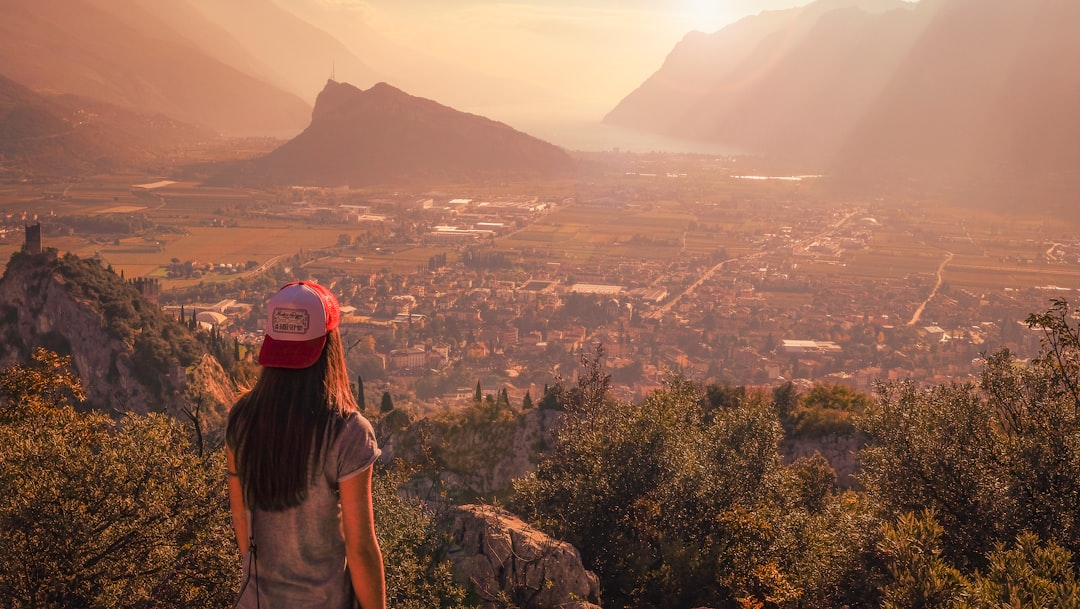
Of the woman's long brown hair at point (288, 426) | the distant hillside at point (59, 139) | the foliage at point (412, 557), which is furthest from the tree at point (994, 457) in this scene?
the distant hillside at point (59, 139)

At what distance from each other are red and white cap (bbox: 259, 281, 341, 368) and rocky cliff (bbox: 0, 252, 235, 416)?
124ft

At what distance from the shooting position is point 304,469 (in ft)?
12.3

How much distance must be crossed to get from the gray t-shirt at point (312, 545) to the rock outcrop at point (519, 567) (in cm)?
782

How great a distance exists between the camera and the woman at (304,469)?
3.71m

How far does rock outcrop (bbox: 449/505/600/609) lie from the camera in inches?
457

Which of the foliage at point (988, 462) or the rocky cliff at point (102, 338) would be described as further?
the rocky cliff at point (102, 338)

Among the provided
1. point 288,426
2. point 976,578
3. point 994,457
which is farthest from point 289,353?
point 994,457

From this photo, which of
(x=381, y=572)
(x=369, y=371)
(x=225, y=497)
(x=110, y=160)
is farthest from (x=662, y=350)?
(x=110, y=160)

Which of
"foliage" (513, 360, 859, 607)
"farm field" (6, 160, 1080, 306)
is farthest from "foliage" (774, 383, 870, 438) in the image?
"farm field" (6, 160, 1080, 306)

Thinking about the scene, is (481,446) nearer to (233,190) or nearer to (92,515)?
(92,515)

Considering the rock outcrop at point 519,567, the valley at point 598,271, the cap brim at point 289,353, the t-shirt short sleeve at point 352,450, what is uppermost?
the cap brim at point 289,353

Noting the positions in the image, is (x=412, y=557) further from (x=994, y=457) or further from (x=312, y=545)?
(x=994, y=457)

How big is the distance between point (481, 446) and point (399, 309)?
45426 mm

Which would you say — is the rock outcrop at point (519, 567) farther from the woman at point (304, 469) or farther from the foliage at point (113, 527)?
the woman at point (304, 469)
